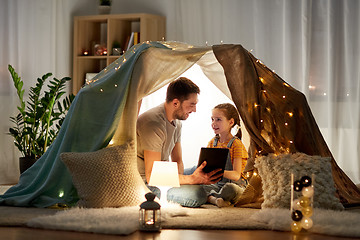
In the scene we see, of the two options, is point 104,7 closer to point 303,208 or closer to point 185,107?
point 185,107

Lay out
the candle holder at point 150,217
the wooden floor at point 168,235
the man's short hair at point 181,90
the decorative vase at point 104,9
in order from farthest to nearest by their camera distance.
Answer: the decorative vase at point 104,9 < the man's short hair at point 181,90 < the candle holder at point 150,217 < the wooden floor at point 168,235

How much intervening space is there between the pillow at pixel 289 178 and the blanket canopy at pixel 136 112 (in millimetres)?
221

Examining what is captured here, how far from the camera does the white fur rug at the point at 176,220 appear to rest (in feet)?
9.92

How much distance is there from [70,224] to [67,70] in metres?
3.72

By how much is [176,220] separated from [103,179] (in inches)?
22.8

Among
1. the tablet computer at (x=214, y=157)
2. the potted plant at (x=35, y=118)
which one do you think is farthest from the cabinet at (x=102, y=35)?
the tablet computer at (x=214, y=157)

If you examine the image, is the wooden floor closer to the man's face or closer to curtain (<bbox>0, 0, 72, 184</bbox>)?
the man's face

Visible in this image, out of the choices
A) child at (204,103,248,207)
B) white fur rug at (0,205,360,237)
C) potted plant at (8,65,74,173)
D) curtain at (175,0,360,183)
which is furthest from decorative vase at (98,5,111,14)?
white fur rug at (0,205,360,237)

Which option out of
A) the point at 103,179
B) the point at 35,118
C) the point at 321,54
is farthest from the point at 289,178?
the point at 35,118

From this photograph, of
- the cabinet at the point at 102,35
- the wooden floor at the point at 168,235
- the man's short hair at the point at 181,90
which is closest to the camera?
the wooden floor at the point at 168,235

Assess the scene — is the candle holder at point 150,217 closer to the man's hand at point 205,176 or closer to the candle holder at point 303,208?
the candle holder at point 303,208

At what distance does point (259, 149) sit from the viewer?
4.01 metres

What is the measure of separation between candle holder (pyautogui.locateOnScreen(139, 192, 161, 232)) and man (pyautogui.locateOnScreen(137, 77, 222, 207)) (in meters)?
0.80

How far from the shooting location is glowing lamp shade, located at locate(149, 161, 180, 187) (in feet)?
11.9
